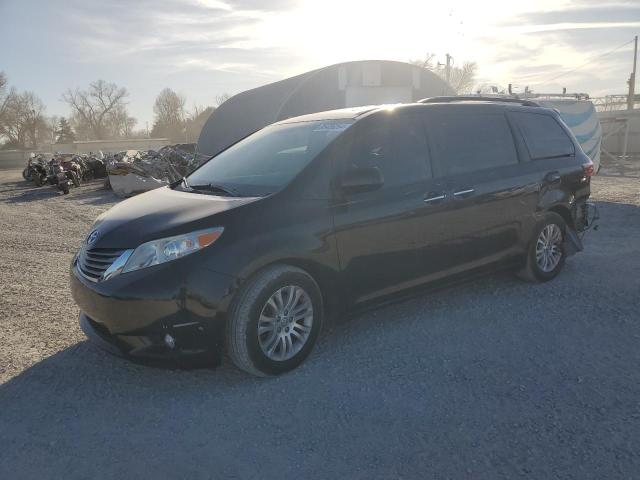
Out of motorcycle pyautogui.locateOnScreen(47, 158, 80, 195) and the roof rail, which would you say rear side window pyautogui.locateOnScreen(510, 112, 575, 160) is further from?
motorcycle pyautogui.locateOnScreen(47, 158, 80, 195)

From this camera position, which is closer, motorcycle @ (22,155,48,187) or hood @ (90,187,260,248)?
hood @ (90,187,260,248)

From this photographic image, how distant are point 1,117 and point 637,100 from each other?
8532 cm

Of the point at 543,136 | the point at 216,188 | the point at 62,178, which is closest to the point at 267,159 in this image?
the point at 216,188

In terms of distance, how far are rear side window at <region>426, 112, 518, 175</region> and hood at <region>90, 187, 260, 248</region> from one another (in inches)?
69.8

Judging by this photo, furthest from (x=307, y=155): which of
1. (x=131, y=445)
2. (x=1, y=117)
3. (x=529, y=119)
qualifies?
(x=1, y=117)

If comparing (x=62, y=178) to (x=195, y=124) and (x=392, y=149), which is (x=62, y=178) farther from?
(x=195, y=124)

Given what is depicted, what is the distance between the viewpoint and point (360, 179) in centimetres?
370

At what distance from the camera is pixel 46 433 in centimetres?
296

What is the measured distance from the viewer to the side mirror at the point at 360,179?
3695 millimetres

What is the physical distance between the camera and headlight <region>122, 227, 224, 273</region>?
325 cm

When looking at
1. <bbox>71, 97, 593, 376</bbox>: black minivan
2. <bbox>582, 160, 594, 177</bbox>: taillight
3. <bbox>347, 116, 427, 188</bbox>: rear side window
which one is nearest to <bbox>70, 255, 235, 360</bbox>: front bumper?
<bbox>71, 97, 593, 376</bbox>: black minivan

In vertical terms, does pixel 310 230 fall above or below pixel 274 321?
above

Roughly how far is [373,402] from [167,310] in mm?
1367

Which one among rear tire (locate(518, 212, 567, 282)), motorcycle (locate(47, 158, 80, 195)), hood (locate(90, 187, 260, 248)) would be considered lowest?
rear tire (locate(518, 212, 567, 282))
